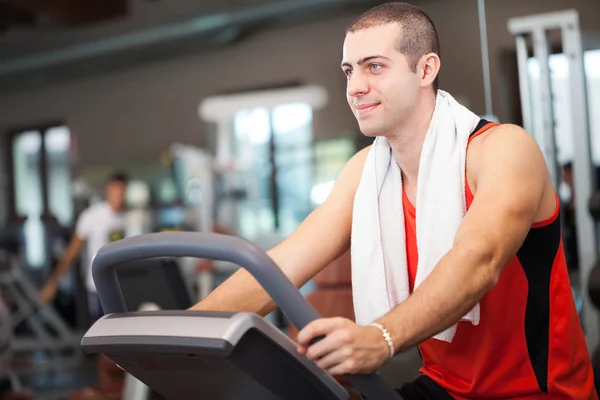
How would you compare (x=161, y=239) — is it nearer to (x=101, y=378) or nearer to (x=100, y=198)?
Answer: (x=100, y=198)

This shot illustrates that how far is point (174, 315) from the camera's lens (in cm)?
97

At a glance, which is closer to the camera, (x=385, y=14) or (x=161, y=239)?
(x=161, y=239)

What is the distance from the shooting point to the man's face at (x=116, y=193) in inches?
170

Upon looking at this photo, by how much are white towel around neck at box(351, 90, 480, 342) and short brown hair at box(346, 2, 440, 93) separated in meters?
0.11

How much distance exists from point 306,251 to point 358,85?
1.14ft

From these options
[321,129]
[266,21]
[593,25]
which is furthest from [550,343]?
[266,21]

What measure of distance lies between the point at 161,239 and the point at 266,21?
2.15 meters

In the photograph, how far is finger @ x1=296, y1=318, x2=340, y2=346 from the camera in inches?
35.4

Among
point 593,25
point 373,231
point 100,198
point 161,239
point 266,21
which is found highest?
point 266,21

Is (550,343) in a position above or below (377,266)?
below

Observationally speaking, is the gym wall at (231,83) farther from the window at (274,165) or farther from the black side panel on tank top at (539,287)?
the black side panel on tank top at (539,287)

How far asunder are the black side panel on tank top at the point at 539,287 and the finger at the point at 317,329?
475 millimetres

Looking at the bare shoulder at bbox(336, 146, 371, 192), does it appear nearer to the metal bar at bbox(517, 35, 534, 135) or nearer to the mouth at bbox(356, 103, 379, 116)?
the mouth at bbox(356, 103, 379, 116)

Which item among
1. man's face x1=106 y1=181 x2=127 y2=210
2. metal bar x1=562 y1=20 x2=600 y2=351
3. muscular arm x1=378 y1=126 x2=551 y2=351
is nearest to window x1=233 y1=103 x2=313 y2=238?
man's face x1=106 y1=181 x2=127 y2=210
